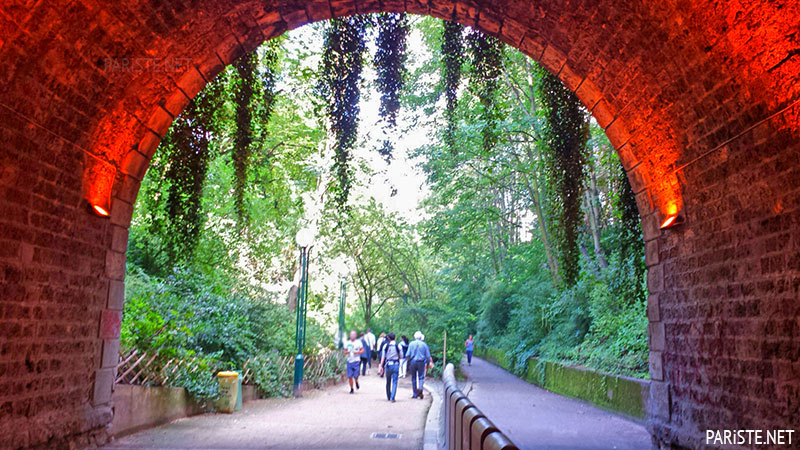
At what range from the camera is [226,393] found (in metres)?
10.2

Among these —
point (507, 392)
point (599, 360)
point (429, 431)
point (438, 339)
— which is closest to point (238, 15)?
point (429, 431)

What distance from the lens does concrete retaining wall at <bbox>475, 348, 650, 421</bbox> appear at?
1005 cm

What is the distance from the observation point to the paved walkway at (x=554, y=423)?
790 cm

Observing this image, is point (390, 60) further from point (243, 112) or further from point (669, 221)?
point (669, 221)

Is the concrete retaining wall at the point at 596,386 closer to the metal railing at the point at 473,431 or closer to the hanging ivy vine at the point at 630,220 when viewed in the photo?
the hanging ivy vine at the point at 630,220

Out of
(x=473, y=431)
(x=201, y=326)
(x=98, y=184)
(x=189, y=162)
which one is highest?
(x=189, y=162)

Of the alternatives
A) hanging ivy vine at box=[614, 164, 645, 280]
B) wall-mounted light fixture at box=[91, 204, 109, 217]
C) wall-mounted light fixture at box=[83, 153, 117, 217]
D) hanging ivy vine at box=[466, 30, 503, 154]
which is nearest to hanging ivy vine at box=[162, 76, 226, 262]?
wall-mounted light fixture at box=[83, 153, 117, 217]

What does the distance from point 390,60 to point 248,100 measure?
2.19m

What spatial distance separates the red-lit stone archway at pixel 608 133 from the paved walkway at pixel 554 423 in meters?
1.18

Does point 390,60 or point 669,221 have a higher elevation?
point 390,60

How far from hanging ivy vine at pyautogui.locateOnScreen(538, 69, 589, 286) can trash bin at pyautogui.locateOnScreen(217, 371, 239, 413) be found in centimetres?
593

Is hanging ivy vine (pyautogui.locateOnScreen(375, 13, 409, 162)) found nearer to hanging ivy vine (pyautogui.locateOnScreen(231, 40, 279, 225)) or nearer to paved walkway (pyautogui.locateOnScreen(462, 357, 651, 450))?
hanging ivy vine (pyautogui.locateOnScreen(231, 40, 279, 225))

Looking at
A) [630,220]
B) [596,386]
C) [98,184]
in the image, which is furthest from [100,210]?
[596,386]

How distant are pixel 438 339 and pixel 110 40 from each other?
1664 centimetres
